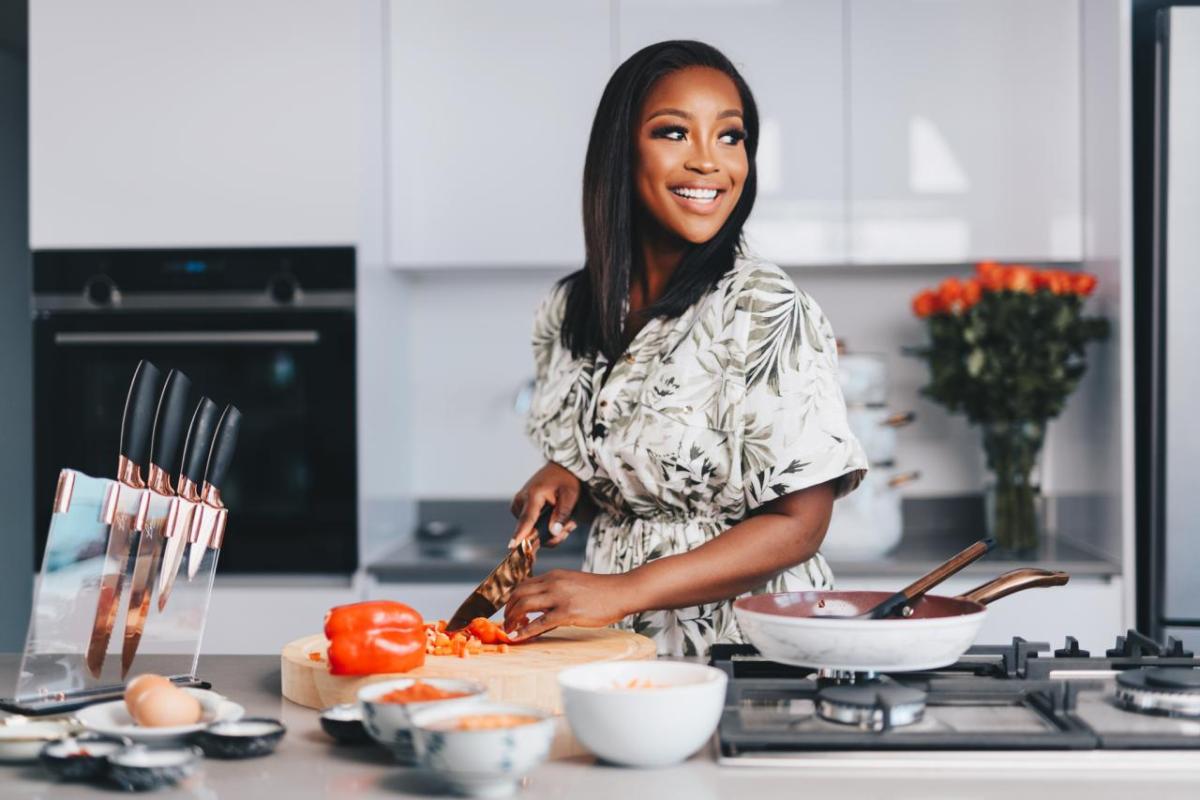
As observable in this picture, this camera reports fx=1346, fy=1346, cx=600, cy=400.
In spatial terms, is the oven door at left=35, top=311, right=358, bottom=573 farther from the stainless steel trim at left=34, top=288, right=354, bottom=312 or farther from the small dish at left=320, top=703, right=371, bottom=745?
the small dish at left=320, top=703, right=371, bottom=745

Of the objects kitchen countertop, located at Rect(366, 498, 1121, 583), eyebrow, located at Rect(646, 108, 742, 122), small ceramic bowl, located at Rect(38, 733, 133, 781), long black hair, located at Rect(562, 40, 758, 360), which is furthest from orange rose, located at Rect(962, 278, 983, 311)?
small ceramic bowl, located at Rect(38, 733, 133, 781)

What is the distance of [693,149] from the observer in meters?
1.64

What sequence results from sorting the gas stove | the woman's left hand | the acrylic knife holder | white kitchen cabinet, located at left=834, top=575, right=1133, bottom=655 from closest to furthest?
the gas stove → the acrylic knife holder → the woman's left hand → white kitchen cabinet, located at left=834, top=575, right=1133, bottom=655

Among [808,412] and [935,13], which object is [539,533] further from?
[935,13]

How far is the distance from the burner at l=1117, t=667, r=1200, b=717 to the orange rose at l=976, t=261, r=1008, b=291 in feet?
5.61

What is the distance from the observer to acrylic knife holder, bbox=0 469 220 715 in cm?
120

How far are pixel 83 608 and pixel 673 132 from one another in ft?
2.85

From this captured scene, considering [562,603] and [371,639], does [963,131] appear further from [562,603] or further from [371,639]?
[371,639]

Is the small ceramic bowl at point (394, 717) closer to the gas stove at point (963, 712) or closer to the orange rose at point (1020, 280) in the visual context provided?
the gas stove at point (963, 712)

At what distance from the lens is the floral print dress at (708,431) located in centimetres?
151

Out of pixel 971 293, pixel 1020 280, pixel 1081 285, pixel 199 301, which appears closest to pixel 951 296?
pixel 971 293

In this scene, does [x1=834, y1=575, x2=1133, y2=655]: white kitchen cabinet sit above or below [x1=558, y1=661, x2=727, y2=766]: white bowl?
below

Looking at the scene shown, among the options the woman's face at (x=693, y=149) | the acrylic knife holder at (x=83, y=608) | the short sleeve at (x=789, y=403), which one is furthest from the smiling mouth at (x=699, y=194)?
the acrylic knife holder at (x=83, y=608)

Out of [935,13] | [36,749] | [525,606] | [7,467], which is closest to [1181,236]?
[935,13]
